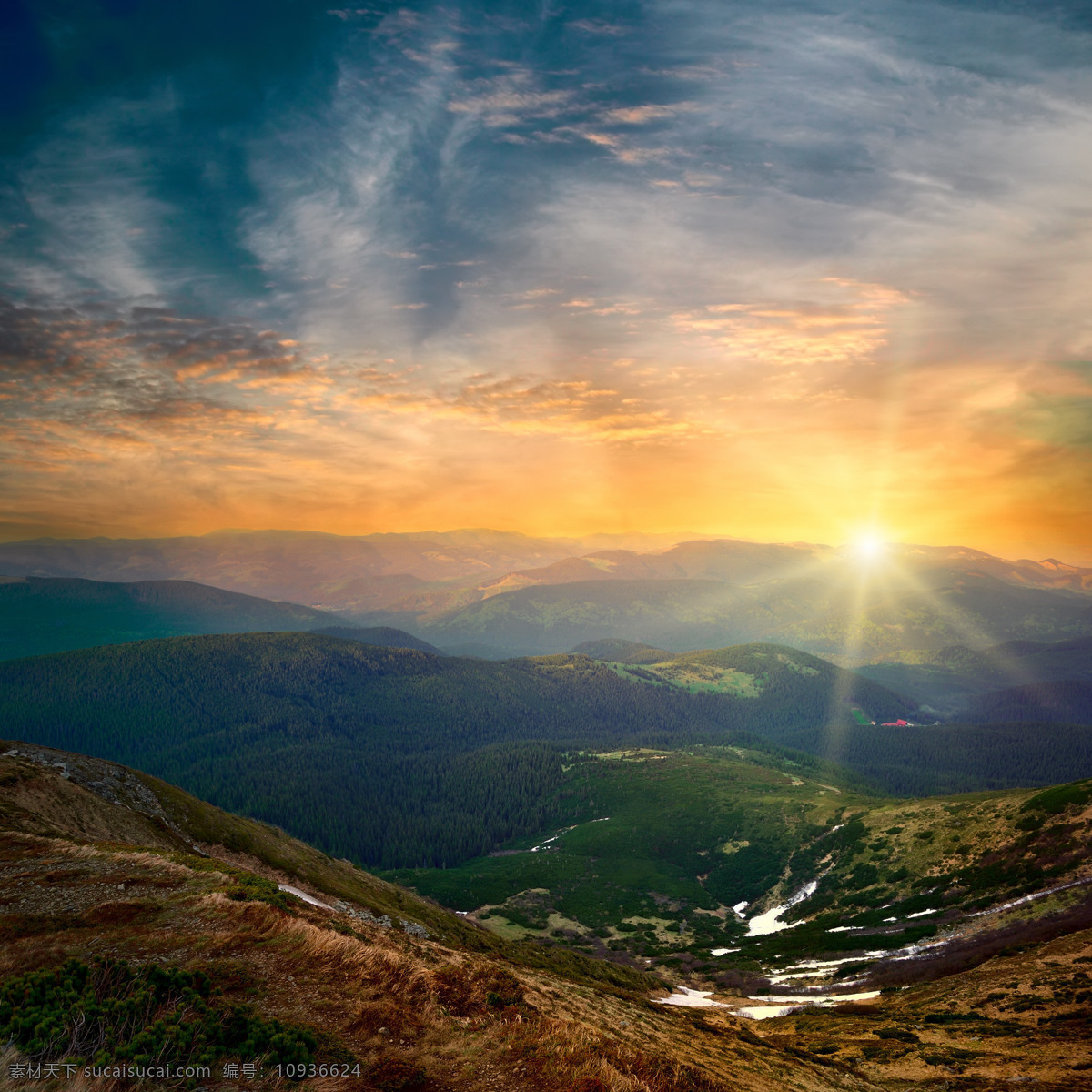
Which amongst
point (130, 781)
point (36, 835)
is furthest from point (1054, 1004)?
point (130, 781)

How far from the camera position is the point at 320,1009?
18156 millimetres

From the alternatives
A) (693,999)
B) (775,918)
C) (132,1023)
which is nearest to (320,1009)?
(132,1023)

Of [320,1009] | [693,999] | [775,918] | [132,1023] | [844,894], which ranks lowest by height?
[775,918]

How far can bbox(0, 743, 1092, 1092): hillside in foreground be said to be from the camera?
15.2 m

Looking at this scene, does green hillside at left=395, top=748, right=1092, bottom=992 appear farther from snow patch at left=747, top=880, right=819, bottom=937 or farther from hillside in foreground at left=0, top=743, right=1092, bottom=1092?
hillside in foreground at left=0, top=743, right=1092, bottom=1092

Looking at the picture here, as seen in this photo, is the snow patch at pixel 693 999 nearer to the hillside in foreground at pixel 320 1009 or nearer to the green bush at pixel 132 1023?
the hillside in foreground at pixel 320 1009

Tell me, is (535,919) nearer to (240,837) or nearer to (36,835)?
(240,837)

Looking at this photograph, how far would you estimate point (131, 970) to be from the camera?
58.3 ft

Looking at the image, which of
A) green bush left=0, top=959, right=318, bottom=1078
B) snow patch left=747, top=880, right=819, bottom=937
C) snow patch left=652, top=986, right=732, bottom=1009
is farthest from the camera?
snow patch left=747, top=880, right=819, bottom=937

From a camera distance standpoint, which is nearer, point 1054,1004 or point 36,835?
point 36,835

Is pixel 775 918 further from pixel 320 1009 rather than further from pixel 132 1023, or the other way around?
pixel 132 1023

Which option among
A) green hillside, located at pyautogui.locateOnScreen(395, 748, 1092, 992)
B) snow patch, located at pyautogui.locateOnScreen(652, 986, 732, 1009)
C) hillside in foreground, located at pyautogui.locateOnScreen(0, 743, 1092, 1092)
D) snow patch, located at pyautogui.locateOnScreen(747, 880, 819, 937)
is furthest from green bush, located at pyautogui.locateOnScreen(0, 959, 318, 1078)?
snow patch, located at pyautogui.locateOnScreen(747, 880, 819, 937)

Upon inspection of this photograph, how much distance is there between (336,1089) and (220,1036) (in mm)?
3950

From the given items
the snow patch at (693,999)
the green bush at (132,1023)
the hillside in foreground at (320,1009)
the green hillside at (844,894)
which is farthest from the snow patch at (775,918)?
the green bush at (132,1023)
